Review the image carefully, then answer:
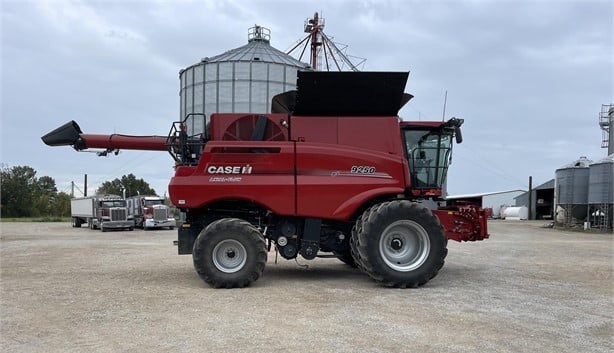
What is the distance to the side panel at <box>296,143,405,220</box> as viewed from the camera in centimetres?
980

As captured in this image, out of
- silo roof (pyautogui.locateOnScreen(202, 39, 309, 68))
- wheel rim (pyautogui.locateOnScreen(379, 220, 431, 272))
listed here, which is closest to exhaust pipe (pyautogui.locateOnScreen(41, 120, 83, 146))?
wheel rim (pyautogui.locateOnScreen(379, 220, 431, 272))

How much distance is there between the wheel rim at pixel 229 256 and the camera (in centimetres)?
948

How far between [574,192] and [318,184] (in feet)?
116

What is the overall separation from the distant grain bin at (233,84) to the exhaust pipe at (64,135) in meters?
13.3

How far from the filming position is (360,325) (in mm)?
6680

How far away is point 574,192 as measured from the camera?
3891 cm

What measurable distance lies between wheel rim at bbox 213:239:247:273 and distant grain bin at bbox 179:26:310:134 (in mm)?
15478

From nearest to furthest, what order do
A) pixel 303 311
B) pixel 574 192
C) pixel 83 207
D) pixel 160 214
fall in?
1. pixel 303 311
2. pixel 160 214
3. pixel 574 192
4. pixel 83 207

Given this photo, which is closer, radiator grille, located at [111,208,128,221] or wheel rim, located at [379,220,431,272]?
wheel rim, located at [379,220,431,272]

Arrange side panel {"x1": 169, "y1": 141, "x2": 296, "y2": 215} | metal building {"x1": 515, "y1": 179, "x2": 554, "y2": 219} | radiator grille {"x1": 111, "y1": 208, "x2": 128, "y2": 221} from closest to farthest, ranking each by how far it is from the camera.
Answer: side panel {"x1": 169, "y1": 141, "x2": 296, "y2": 215} → radiator grille {"x1": 111, "y1": 208, "x2": 128, "y2": 221} → metal building {"x1": 515, "y1": 179, "x2": 554, "y2": 219}

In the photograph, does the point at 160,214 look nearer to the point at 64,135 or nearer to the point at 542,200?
the point at 64,135

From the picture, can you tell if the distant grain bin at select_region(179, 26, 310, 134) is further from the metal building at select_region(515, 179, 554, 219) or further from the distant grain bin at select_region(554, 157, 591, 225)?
the metal building at select_region(515, 179, 554, 219)

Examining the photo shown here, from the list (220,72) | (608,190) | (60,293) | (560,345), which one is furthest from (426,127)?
(608,190)

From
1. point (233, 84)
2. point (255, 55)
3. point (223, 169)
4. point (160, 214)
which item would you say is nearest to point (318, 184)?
point (223, 169)
